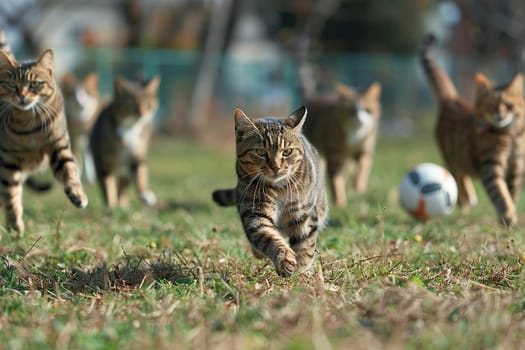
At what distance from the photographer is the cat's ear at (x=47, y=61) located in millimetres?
4945

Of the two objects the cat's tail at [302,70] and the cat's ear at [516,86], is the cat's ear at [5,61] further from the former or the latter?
the cat's tail at [302,70]

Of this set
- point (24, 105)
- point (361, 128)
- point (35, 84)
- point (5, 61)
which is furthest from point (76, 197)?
point (361, 128)

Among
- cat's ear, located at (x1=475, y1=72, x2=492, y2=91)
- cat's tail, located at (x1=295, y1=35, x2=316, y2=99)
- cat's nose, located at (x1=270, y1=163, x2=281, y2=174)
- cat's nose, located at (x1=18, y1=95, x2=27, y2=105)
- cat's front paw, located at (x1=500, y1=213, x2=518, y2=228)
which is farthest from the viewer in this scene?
cat's tail, located at (x1=295, y1=35, x2=316, y2=99)

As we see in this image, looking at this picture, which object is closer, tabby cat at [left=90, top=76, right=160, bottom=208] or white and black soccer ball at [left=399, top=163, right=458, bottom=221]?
white and black soccer ball at [left=399, top=163, right=458, bottom=221]

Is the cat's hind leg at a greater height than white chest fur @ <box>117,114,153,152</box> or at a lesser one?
lesser

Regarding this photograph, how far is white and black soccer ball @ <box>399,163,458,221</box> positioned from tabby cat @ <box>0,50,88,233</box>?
2858mm

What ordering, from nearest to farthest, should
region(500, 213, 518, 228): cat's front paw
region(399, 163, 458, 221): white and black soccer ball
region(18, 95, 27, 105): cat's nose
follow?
1. region(18, 95, 27, 105): cat's nose
2. region(500, 213, 518, 228): cat's front paw
3. region(399, 163, 458, 221): white and black soccer ball

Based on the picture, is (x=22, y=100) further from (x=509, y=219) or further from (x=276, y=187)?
(x=509, y=219)

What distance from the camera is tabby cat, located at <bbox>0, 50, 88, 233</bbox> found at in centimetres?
472

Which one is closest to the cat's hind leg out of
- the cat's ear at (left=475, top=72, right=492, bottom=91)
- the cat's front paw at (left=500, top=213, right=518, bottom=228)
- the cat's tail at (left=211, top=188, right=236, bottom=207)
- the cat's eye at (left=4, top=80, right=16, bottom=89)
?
the cat's ear at (left=475, top=72, right=492, bottom=91)

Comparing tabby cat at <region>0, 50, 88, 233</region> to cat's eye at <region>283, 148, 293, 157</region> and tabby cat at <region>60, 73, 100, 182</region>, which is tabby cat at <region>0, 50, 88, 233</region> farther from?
tabby cat at <region>60, 73, 100, 182</region>

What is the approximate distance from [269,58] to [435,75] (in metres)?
15.2

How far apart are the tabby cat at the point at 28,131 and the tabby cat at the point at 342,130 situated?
3.69 m

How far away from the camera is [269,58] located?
73.2ft
